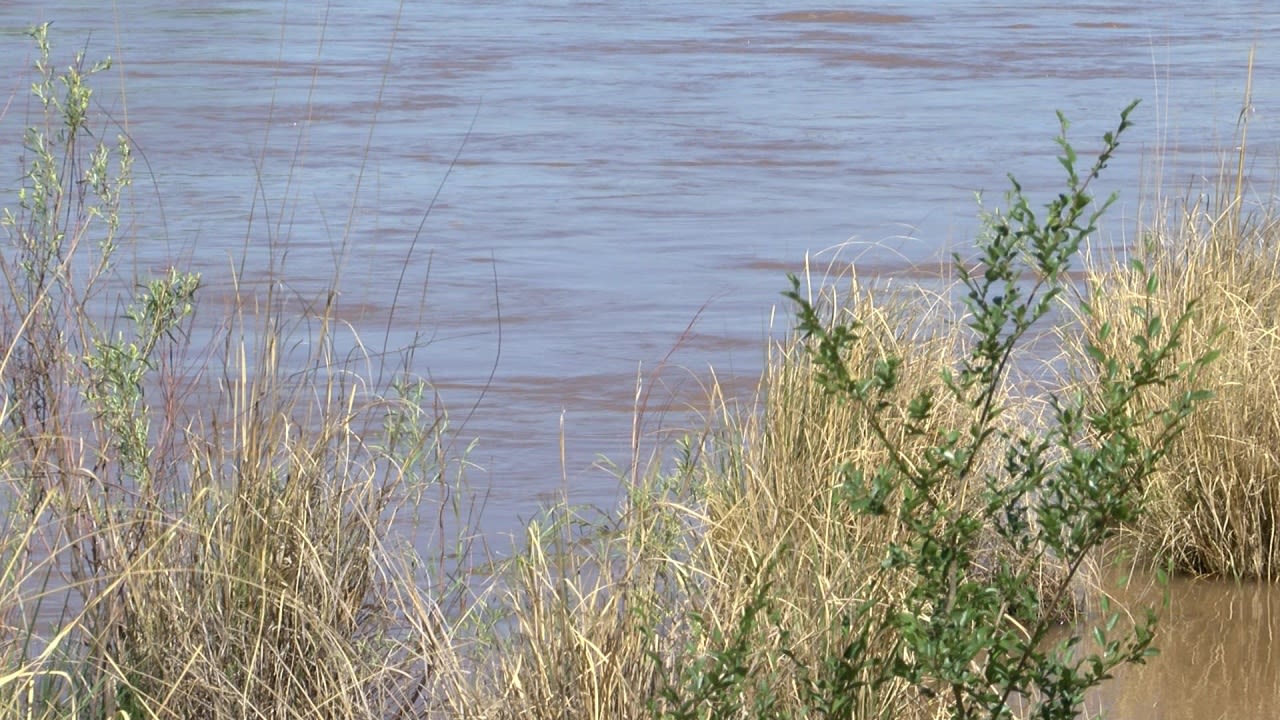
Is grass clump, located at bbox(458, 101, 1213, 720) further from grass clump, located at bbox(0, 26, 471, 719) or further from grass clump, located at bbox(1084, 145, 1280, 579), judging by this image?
grass clump, located at bbox(0, 26, 471, 719)

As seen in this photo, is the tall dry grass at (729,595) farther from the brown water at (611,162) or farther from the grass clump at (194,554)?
the brown water at (611,162)

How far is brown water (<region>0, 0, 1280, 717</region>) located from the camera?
310 inches

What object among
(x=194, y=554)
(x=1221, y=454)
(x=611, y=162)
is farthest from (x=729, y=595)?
(x=611, y=162)

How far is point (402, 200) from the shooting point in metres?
12.3

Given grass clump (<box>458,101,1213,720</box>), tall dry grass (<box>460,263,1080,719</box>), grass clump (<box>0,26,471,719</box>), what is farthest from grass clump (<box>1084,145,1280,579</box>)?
grass clump (<box>0,26,471,719</box>)

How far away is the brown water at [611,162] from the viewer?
7867 mm

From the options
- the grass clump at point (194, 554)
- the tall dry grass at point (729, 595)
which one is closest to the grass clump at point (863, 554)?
the tall dry grass at point (729, 595)

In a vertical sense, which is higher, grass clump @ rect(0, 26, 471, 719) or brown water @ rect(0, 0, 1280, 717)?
grass clump @ rect(0, 26, 471, 719)

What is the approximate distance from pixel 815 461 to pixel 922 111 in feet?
38.3

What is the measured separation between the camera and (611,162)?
14.0 metres

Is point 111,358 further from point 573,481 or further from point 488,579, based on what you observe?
point 573,481

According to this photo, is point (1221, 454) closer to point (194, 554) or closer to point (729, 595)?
point (729, 595)

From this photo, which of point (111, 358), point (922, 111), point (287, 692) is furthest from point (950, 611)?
point (922, 111)

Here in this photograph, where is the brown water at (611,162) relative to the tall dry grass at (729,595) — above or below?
below
